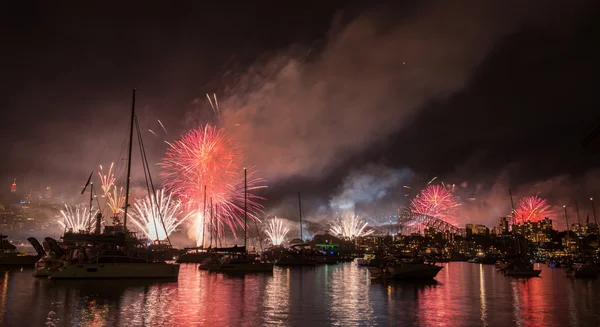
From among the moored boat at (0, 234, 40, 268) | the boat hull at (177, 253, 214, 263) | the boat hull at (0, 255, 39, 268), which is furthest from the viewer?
the boat hull at (177, 253, 214, 263)

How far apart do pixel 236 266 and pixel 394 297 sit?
102 ft

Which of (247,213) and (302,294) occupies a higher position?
(247,213)

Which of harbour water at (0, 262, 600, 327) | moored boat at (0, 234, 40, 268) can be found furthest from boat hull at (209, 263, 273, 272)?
harbour water at (0, 262, 600, 327)

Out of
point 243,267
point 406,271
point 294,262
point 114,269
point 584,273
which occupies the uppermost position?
point 114,269

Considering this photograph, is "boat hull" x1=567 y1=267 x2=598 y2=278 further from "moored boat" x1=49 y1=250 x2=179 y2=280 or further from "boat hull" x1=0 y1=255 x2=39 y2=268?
"boat hull" x1=0 y1=255 x2=39 y2=268

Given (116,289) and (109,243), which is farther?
(109,243)

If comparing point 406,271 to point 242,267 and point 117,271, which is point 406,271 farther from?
point 117,271

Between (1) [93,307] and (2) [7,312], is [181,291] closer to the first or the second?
(1) [93,307]

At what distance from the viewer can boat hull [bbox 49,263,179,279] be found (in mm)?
35031

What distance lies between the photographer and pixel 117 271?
35.9 metres

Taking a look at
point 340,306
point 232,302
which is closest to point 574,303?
point 340,306

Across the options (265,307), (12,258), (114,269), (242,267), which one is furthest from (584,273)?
(12,258)

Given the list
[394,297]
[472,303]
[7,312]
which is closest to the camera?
[7,312]

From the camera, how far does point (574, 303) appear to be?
27.7 metres
